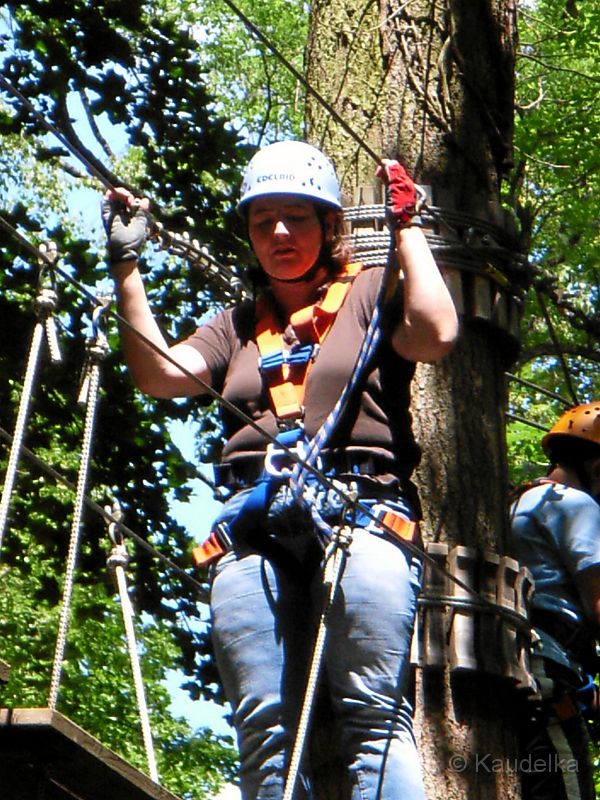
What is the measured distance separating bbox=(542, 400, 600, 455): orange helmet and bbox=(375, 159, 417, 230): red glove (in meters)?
1.36

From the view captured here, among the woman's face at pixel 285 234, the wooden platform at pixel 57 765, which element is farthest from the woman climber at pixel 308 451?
the wooden platform at pixel 57 765

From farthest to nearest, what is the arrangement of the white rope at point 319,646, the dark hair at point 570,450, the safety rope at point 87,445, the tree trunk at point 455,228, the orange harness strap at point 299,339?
the dark hair at point 570,450 → the tree trunk at point 455,228 → the orange harness strap at point 299,339 → the safety rope at point 87,445 → the white rope at point 319,646

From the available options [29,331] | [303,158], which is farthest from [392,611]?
[29,331]

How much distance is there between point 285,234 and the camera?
3.83m

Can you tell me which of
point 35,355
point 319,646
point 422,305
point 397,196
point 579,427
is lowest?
point 319,646

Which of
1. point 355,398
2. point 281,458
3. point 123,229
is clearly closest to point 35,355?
point 123,229

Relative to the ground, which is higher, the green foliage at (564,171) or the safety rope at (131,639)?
the green foliage at (564,171)

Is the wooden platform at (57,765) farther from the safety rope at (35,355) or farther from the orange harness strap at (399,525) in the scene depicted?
the orange harness strap at (399,525)

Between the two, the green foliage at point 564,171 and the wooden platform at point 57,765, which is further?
the green foliage at point 564,171

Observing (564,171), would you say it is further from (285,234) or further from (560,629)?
(285,234)

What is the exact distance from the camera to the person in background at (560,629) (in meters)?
4.33

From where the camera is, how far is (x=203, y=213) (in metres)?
9.10

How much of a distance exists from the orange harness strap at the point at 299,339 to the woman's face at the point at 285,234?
0.09 metres

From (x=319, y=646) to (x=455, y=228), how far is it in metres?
1.53
